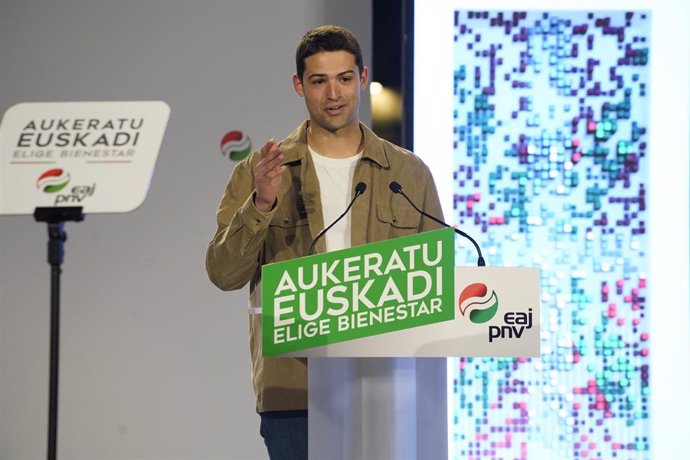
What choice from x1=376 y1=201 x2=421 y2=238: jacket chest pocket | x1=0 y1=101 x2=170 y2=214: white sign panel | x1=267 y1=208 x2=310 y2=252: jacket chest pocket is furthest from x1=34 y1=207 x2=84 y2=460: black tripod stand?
x1=376 y1=201 x2=421 y2=238: jacket chest pocket

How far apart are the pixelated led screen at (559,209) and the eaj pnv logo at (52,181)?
2.13 meters

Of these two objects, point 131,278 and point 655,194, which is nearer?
point 655,194

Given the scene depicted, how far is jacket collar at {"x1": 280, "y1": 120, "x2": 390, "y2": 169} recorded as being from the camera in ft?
A: 7.59

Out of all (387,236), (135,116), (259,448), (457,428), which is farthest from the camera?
(259,448)

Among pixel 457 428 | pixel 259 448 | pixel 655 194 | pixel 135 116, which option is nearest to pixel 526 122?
pixel 655 194

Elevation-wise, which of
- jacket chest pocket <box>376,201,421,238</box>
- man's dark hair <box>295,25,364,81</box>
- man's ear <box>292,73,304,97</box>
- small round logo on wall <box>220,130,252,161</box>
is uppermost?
small round logo on wall <box>220,130,252,161</box>

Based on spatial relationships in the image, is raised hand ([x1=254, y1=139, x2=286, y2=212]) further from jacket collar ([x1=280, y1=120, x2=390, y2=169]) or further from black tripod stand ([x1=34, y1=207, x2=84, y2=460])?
black tripod stand ([x1=34, y1=207, x2=84, y2=460])

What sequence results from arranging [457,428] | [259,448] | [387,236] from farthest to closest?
[259,448] < [457,428] < [387,236]

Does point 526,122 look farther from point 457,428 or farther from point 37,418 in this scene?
point 37,418

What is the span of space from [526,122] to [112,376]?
6.55 feet

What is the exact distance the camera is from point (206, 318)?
382cm

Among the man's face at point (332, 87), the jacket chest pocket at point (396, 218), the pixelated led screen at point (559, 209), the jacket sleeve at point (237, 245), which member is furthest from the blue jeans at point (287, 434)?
the pixelated led screen at point (559, 209)

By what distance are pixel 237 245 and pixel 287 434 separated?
0.43 meters

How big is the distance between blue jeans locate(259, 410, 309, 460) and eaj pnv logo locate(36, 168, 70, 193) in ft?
2.61
